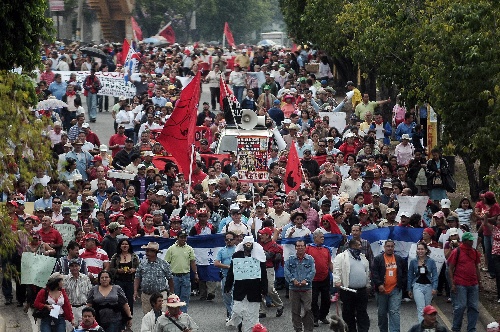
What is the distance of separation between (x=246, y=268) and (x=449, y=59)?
22.6 feet

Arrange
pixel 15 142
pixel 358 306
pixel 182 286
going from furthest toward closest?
pixel 182 286
pixel 358 306
pixel 15 142

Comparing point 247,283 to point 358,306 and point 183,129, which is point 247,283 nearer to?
point 358,306

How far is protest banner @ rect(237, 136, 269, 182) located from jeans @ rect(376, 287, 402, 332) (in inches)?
232

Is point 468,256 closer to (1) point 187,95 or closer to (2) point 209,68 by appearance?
(1) point 187,95

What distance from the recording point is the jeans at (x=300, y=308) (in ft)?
67.5

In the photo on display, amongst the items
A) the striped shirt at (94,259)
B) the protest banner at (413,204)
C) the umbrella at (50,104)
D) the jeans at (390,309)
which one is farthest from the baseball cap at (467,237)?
the umbrella at (50,104)

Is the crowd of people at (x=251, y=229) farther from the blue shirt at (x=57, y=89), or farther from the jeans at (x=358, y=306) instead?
the blue shirt at (x=57, y=89)

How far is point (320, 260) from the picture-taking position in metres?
21.2

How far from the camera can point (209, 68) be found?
53562mm

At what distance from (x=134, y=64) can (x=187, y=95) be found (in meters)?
18.5

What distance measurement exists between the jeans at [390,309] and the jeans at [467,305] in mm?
1008

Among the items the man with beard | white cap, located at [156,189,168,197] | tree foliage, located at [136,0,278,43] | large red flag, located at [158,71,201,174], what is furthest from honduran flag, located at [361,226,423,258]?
tree foliage, located at [136,0,278,43]

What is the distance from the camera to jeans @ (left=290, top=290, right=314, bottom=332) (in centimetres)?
2056

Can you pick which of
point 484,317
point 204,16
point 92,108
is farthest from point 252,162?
point 204,16
